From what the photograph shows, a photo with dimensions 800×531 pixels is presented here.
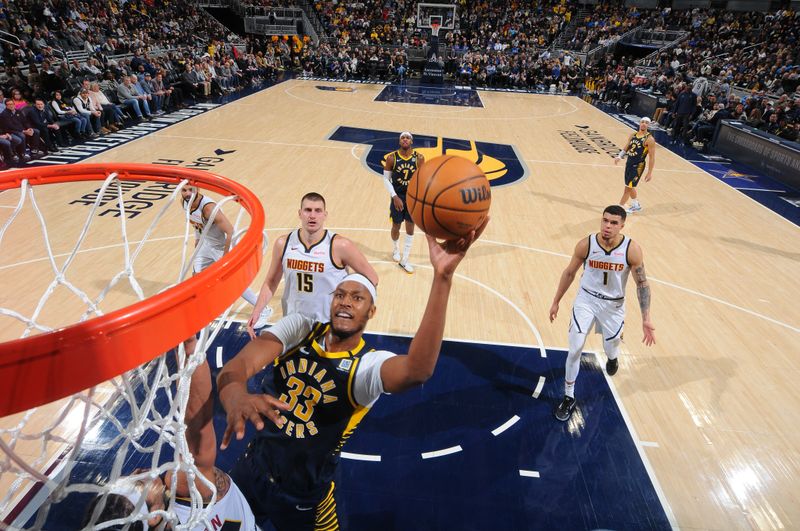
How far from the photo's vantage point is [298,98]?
18156mm

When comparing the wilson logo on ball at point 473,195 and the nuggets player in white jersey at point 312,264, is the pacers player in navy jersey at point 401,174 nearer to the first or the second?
the nuggets player in white jersey at point 312,264

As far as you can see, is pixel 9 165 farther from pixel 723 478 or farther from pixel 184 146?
pixel 723 478

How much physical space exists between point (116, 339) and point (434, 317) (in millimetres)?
1025

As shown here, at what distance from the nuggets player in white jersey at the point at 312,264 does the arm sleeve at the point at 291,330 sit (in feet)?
5.02

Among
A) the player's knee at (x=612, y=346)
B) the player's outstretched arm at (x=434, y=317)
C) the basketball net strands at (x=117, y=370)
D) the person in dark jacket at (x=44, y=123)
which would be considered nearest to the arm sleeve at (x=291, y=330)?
the basketball net strands at (x=117, y=370)

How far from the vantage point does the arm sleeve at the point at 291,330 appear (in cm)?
228

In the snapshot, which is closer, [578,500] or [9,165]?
[578,500]

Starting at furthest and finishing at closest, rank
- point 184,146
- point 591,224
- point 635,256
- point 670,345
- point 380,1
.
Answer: point 380,1 < point 184,146 < point 591,224 < point 670,345 < point 635,256

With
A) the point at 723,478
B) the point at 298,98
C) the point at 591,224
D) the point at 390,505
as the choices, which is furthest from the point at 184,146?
the point at 723,478

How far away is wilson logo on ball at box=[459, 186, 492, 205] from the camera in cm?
212

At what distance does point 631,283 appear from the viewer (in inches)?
254

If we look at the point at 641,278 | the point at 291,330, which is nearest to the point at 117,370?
the point at 291,330

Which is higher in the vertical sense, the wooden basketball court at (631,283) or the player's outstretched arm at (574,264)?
the player's outstretched arm at (574,264)

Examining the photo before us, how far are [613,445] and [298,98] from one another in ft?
56.2
